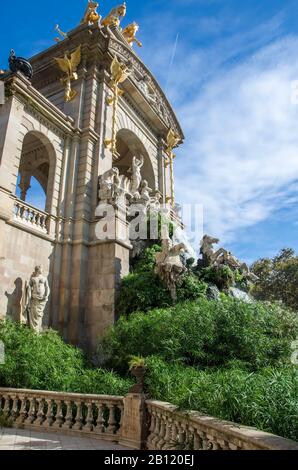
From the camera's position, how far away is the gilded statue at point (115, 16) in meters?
23.0

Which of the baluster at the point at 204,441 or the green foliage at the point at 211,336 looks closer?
the baluster at the point at 204,441

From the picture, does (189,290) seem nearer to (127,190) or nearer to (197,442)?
(127,190)

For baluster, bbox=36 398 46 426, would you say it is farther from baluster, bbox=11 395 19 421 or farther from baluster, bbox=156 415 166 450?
baluster, bbox=156 415 166 450

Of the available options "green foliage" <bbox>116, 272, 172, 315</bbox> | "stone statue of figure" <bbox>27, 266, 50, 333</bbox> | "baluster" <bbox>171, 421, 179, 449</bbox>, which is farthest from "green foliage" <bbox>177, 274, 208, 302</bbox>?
"baluster" <bbox>171, 421, 179, 449</bbox>

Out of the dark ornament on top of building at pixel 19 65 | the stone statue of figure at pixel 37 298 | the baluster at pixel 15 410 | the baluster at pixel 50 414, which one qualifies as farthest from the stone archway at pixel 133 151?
the baluster at pixel 50 414

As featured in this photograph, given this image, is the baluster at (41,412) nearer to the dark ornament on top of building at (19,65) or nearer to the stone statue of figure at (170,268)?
the stone statue of figure at (170,268)

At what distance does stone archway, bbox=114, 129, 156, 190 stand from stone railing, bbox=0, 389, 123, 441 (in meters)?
17.6

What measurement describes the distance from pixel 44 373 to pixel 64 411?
45.2 inches

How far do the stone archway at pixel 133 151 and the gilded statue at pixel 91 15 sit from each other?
20.9ft

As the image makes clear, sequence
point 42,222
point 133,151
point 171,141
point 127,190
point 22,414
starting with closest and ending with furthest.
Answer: point 22,414 < point 42,222 < point 127,190 < point 133,151 < point 171,141

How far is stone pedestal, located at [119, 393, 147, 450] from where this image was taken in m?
6.25

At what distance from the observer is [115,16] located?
23.5 m

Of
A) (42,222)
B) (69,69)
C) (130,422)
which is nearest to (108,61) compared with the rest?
(69,69)

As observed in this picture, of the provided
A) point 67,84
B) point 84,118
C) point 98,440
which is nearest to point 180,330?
point 98,440
